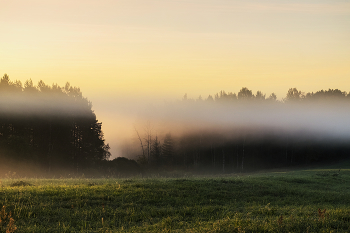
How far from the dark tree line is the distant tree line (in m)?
16.8

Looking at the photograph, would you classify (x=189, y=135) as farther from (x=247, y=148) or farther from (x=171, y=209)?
(x=171, y=209)

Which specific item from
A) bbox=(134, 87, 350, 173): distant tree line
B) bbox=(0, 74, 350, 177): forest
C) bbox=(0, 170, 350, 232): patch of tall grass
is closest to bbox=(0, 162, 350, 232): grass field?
bbox=(0, 170, 350, 232): patch of tall grass

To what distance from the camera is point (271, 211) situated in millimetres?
13453

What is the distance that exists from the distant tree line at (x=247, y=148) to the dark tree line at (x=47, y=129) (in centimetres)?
1682

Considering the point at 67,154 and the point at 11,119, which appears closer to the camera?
the point at 11,119

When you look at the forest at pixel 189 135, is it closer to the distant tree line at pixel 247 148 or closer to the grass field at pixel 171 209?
the distant tree line at pixel 247 148

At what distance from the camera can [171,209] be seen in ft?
46.0

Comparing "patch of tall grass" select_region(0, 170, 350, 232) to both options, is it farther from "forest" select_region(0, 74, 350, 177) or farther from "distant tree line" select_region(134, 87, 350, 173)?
"distant tree line" select_region(134, 87, 350, 173)

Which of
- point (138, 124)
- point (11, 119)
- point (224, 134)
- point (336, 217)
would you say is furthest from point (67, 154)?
point (336, 217)

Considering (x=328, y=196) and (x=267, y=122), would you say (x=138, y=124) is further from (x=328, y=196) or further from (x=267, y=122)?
(x=328, y=196)

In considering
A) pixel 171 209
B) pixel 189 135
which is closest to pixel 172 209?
pixel 171 209

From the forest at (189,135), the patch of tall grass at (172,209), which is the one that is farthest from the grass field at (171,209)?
the forest at (189,135)

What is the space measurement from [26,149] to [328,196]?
137 ft

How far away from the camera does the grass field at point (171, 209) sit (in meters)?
9.98
